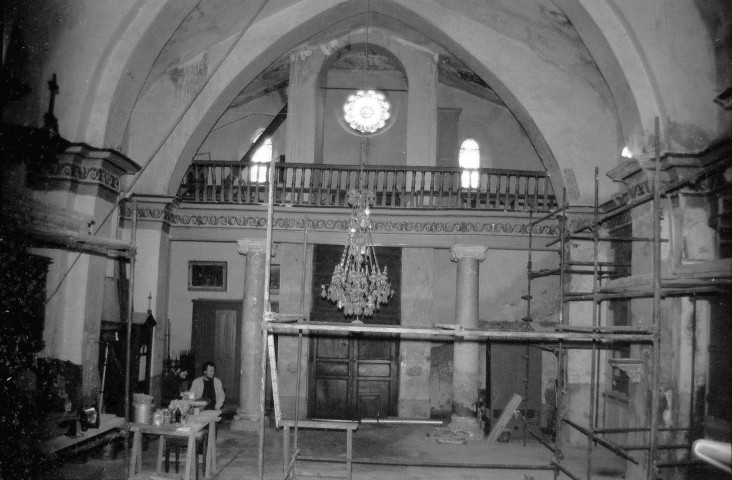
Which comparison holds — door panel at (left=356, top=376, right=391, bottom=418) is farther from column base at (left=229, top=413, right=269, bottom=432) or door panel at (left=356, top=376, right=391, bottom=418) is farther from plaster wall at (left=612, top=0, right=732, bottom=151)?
plaster wall at (left=612, top=0, right=732, bottom=151)

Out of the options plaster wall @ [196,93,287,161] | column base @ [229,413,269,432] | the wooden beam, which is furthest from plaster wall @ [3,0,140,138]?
plaster wall @ [196,93,287,161]

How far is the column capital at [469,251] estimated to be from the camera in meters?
12.6

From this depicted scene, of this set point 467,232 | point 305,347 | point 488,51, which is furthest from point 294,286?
point 488,51

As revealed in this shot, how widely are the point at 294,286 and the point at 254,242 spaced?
1692 millimetres

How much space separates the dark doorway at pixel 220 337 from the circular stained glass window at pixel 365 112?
5998 millimetres

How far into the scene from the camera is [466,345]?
41.2 feet

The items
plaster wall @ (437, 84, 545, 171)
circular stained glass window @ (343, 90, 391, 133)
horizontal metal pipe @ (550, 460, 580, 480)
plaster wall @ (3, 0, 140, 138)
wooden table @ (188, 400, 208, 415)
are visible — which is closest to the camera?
horizontal metal pipe @ (550, 460, 580, 480)

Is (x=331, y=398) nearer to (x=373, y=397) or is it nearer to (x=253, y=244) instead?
(x=373, y=397)

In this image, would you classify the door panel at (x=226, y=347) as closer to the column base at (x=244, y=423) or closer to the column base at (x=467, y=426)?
the column base at (x=244, y=423)

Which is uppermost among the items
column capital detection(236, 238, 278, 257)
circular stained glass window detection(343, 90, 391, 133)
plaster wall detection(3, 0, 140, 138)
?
circular stained glass window detection(343, 90, 391, 133)

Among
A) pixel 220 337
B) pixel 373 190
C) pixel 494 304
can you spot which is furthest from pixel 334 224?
pixel 494 304

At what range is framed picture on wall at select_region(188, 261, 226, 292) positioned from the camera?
48.0ft

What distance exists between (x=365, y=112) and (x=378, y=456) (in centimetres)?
970

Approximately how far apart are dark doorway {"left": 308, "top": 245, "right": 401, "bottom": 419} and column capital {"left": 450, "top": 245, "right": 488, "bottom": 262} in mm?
1986
